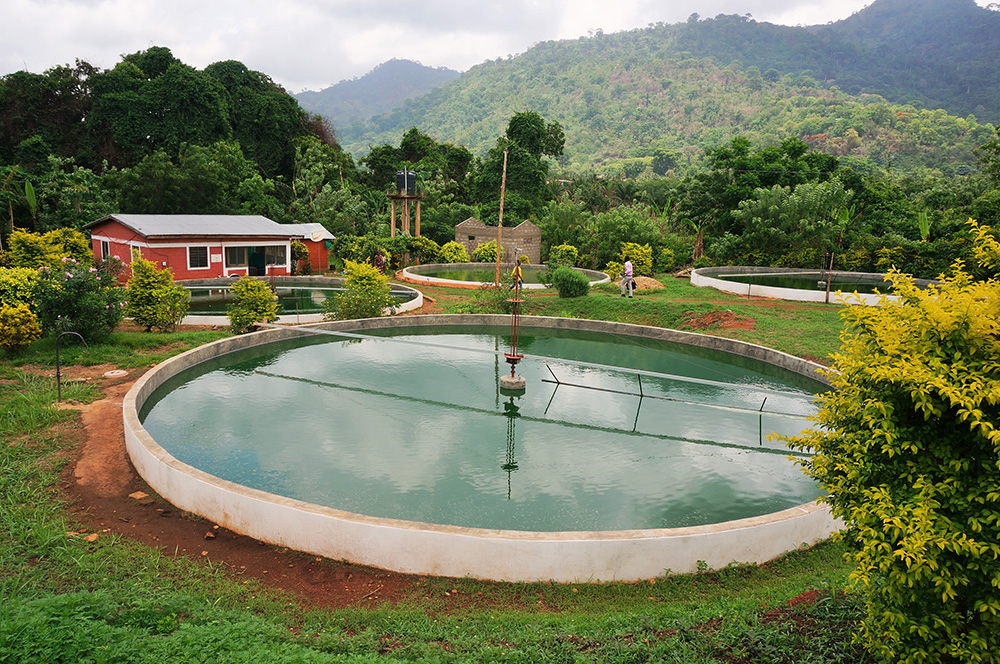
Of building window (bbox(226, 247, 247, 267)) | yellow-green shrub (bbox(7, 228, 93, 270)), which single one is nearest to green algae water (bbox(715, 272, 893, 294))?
building window (bbox(226, 247, 247, 267))

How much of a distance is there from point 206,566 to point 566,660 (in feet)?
12.3

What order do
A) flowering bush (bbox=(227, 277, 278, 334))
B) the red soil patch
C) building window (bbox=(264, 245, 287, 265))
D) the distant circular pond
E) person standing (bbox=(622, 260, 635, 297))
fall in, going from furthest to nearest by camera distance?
building window (bbox=(264, 245, 287, 265))
the distant circular pond
person standing (bbox=(622, 260, 635, 297))
the red soil patch
flowering bush (bbox=(227, 277, 278, 334))

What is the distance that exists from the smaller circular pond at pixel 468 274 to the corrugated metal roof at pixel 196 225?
666cm

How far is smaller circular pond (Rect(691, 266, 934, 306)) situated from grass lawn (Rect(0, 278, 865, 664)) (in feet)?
58.6

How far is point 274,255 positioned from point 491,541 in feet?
86.6

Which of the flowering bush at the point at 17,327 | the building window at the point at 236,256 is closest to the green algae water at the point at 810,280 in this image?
the building window at the point at 236,256

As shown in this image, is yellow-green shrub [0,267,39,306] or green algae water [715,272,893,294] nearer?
yellow-green shrub [0,267,39,306]

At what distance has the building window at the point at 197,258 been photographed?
1020 inches

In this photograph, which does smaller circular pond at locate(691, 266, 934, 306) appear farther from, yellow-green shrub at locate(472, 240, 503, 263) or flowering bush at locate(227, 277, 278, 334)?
flowering bush at locate(227, 277, 278, 334)

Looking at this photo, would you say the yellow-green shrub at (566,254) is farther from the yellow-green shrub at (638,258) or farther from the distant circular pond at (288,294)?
the distant circular pond at (288,294)

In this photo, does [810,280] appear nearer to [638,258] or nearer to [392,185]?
[638,258]

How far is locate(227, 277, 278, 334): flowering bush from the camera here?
16391mm

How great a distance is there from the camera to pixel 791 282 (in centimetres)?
2747

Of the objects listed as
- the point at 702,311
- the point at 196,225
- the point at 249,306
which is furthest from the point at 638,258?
the point at 196,225
